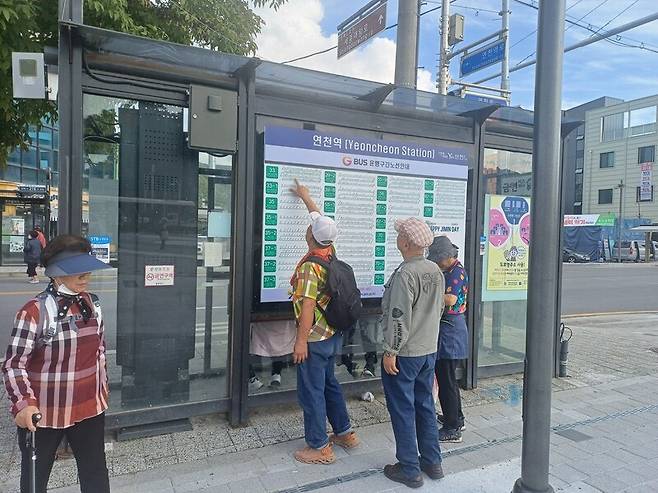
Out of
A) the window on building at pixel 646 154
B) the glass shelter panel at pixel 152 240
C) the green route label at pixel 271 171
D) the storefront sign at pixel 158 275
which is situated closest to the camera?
the glass shelter panel at pixel 152 240

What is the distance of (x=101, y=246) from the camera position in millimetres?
3951

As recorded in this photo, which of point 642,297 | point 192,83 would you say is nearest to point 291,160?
point 192,83

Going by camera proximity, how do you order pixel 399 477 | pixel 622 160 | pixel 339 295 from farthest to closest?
pixel 622 160, pixel 339 295, pixel 399 477

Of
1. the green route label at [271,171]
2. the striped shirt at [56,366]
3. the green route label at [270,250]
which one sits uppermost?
the green route label at [271,171]

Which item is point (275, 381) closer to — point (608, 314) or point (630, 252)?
point (608, 314)

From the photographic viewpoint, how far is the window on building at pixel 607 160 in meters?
46.1

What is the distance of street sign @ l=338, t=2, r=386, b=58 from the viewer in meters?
6.85

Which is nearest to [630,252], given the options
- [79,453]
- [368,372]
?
[368,372]

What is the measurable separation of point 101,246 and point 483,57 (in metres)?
9.45

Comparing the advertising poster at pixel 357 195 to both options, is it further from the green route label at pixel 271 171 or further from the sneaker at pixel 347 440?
the sneaker at pixel 347 440

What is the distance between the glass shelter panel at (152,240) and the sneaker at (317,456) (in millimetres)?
1046

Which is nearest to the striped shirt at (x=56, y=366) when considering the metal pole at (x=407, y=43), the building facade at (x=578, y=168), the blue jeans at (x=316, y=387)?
the blue jeans at (x=316, y=387)

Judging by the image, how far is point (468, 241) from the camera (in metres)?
5.28

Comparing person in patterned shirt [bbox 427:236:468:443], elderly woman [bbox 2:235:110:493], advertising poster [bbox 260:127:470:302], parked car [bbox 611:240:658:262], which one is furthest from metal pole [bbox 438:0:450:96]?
parked car [bbox 611:240:658:262]
